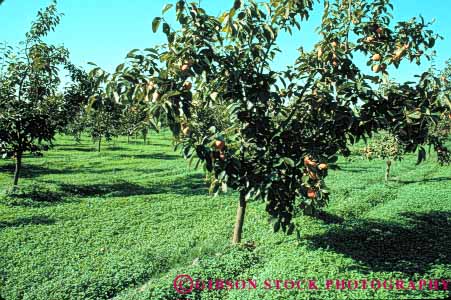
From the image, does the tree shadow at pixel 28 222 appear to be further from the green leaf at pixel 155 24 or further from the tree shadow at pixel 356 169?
the tree shadow at pixel 356 169

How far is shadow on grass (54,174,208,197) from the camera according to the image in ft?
40.2

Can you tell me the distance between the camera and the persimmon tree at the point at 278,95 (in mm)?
4910

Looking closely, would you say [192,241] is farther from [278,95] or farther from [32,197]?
[32,197]

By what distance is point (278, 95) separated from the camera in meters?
5.59

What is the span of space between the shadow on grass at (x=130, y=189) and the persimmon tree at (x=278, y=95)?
6777 mm

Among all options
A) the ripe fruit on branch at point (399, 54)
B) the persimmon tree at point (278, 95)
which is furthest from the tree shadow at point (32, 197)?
the ripe fruit on branch at point (399, 54)

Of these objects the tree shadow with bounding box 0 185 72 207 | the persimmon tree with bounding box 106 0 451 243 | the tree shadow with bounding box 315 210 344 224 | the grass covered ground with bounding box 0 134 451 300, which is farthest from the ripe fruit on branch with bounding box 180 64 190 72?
the tree shadow with bounding box 0 185 72 207

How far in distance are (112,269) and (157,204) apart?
4646 mm

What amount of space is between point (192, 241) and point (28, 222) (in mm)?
4220

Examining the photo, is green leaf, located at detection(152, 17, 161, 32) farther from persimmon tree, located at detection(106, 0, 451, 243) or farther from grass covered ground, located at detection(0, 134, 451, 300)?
grass covered ground, located at detection(0, 134, 451, 300)

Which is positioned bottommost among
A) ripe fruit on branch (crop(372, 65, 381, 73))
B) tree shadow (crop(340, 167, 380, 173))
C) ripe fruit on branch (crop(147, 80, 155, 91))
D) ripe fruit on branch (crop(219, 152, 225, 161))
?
tree shadow (crop(340, 167, 380, 173))

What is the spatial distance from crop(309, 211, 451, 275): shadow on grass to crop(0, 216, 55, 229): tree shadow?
20.5 ft

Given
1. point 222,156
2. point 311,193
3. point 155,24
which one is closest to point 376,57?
point 311,193

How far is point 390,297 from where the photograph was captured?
4613mm
